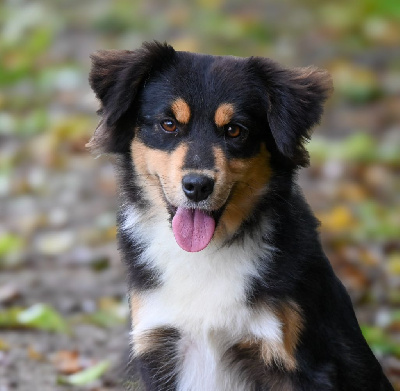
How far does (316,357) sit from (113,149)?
1463 millimetres

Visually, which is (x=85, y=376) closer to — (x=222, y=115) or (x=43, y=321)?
(x=43, y=321)

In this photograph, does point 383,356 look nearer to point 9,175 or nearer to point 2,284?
point 2,284

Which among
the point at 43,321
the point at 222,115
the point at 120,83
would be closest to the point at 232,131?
the point at 222,115

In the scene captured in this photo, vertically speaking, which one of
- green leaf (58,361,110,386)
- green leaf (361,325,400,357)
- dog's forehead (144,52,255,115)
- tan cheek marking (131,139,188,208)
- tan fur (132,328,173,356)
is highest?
dog's forehead (144,52,255,115)

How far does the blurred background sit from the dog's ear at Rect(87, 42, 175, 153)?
171cm

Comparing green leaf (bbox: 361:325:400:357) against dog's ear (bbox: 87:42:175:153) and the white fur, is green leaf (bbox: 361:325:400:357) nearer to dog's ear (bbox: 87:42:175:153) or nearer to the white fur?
the white fur

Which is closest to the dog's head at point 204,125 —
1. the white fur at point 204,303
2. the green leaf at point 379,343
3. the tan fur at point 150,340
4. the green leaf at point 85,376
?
the white fur at point 204,303

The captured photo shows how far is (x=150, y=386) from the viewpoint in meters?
4.98

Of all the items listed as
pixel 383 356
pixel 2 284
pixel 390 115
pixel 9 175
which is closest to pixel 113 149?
pixel 383 356

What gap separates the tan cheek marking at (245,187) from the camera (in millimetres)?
4699

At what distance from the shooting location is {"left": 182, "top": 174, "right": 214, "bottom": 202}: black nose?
4480mm

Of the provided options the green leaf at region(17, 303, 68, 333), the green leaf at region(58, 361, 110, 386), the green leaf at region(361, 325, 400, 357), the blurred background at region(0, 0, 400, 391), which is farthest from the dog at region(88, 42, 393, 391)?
the green leaf at region(17, 303, 68, 333)

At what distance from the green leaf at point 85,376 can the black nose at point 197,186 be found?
1.85 m

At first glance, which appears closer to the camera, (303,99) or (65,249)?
(303,99)
